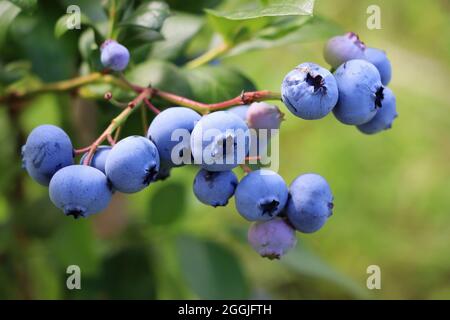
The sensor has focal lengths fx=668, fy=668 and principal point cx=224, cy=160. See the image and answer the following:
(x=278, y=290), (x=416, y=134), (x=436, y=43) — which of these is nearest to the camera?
(x=278, y=290)

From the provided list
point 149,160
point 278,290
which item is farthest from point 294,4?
point 278,290

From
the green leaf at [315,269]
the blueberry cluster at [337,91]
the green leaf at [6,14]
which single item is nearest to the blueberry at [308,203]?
the blueberry cluster at [337,91]

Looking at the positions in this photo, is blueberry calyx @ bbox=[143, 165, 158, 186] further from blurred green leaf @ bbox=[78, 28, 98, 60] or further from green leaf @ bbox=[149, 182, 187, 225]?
green leaf @ bbox=[149, 182, 187, 225]

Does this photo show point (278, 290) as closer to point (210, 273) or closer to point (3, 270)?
point (210, 273)

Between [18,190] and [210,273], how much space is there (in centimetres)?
58

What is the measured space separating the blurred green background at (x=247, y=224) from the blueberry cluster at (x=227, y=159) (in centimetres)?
29

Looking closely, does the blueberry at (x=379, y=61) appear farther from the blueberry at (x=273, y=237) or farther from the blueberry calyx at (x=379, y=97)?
the blueberry at (x=273, y=237)

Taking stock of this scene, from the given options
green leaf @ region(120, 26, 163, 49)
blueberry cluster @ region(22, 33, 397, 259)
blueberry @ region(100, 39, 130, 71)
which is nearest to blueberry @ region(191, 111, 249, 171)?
blueberry cluster @ region(22, 33, 397, 259)

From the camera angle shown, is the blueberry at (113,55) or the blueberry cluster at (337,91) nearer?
the blueberry cluster at (337,91)

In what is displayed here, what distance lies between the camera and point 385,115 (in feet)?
3.35

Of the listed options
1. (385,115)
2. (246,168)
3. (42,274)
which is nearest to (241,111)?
(246,168)

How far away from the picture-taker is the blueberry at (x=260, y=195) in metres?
0.91

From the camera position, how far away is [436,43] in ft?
9.33

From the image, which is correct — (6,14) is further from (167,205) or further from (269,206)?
(167,205)
